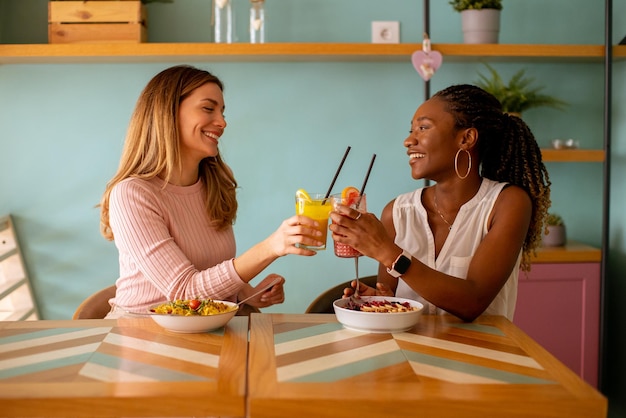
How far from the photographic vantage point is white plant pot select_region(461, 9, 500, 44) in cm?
320

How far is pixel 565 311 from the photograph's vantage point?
3184 mm

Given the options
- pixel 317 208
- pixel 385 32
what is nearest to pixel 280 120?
pixel 385 32

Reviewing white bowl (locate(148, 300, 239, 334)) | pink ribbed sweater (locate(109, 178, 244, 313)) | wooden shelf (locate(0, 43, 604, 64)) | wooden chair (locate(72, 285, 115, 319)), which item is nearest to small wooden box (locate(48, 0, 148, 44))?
wooden shelf (locate(0, 43, 604, 64))

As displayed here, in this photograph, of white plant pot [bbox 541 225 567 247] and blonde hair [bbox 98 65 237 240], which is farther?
white plant pot [bbox 541 225 567 247]

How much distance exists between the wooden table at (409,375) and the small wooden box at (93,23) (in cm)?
176

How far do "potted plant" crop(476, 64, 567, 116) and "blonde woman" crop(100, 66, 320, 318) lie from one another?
1394 millimetres

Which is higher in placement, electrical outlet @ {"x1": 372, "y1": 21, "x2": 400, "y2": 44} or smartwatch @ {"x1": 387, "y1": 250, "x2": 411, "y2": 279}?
electrical outlet @ {"x1": 372, "y1": 21, "x2": 400, "y2": 44}

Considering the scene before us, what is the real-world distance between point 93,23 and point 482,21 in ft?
5.17

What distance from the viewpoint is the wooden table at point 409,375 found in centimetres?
129

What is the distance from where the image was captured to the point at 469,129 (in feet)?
7.40

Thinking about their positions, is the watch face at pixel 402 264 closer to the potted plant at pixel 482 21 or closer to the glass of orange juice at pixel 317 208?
the glass of orange juice at pixel 317 208

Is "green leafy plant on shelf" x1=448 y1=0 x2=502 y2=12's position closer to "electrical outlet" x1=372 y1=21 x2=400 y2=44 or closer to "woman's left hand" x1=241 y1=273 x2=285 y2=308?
"electrical outlet" x1=372 y1=21 x2=400 y2=44

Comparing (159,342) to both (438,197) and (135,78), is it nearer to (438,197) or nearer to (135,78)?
(438,197)

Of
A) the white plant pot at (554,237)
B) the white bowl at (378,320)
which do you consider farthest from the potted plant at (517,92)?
the white bowl at (378,320)
